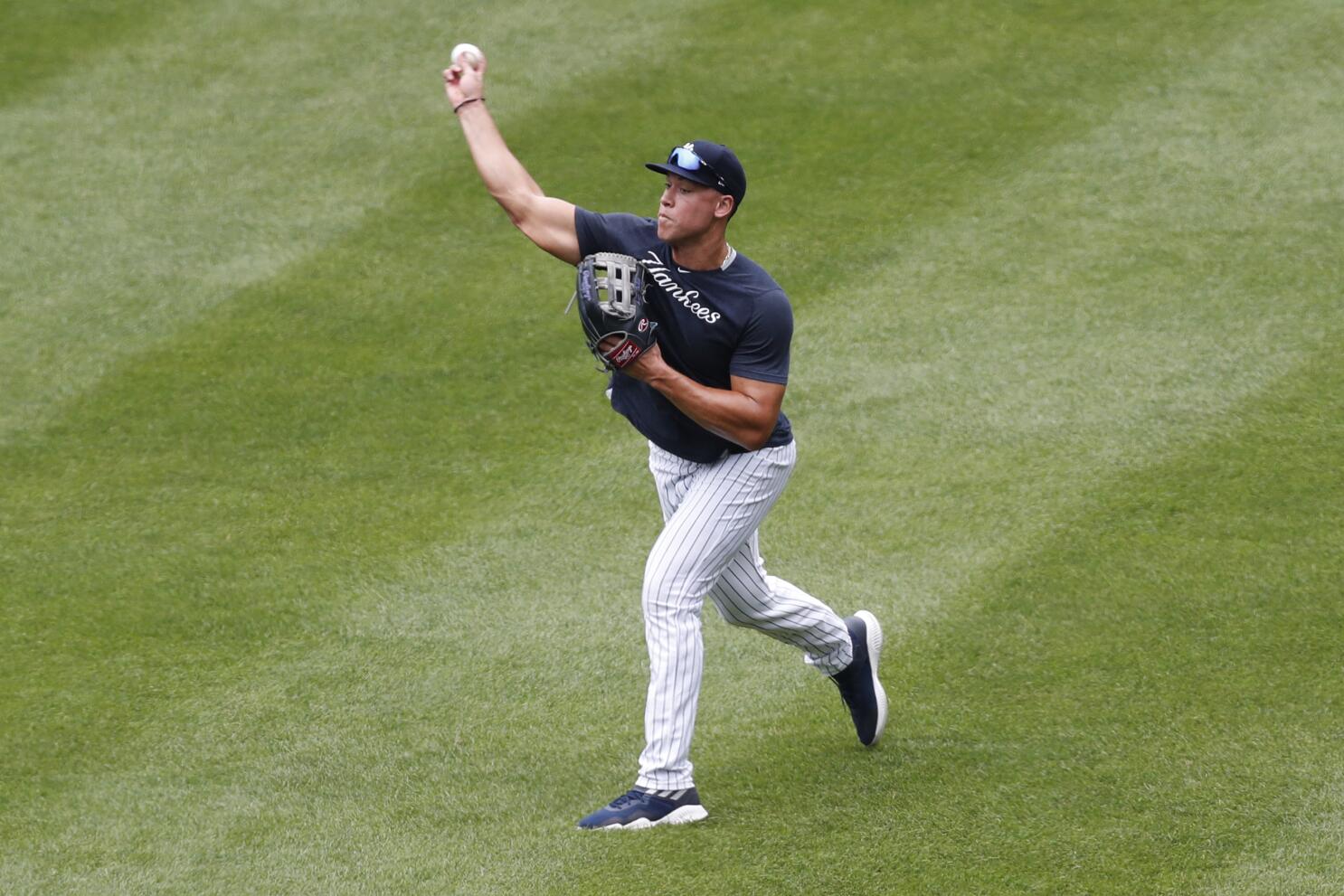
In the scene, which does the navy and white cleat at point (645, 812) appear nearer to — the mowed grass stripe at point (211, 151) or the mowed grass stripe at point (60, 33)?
the mowed grass stripe at point (211, 151)

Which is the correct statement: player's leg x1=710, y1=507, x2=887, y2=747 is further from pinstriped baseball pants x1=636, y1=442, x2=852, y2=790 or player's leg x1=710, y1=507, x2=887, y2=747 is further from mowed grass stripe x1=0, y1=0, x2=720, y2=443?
mowed grass stripe x1=0, y1=0, x2=720, y2=443

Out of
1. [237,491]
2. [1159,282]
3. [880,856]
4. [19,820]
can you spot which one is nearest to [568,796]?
[880,856]

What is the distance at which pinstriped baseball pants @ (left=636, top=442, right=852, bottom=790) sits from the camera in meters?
4.93

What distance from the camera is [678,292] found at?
503cm

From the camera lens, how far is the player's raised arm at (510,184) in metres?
→ 5.16

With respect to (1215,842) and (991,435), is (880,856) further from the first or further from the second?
(991,435)

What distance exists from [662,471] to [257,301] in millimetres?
3986

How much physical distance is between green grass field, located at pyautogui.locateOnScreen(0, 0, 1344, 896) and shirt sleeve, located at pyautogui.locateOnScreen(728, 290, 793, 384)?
4.30ft

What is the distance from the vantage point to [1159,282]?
858 cm

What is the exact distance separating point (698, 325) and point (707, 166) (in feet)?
1.55

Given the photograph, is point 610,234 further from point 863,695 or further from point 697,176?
point 863,695

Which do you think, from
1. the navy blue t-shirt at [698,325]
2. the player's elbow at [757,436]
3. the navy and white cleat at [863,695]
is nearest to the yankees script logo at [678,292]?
the navy blue t-shirt at [698,325]

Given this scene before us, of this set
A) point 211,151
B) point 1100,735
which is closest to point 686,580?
point 1100,735

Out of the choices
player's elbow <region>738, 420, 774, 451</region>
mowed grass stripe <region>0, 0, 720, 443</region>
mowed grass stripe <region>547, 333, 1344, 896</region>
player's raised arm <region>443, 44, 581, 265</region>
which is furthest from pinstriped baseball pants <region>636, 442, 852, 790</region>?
mowed grass stripe <region>0, 0, 720, 443</region>
